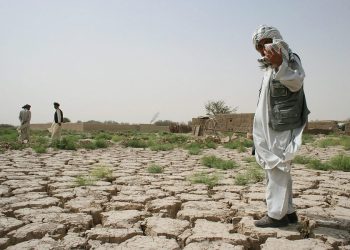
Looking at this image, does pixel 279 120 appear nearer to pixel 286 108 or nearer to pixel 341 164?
pixel 286 108

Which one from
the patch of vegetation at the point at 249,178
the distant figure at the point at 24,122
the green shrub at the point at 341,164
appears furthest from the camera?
the distant figure at the point at 24,122

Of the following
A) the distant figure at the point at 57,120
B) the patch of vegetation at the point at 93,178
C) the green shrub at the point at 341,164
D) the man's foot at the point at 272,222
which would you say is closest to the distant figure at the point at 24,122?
the distant figure at the point at 57,120

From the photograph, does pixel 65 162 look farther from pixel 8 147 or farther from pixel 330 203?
pixel 330 203

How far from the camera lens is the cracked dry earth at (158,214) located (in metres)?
2.29

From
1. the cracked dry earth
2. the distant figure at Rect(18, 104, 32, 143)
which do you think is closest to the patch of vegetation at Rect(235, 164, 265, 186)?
the cracked dry earth

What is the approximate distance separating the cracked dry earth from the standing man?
199 millimetres

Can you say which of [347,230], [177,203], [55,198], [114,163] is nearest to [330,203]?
[347,230]

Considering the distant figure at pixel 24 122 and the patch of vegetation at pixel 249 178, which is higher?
the distant figure at pixel 24 122

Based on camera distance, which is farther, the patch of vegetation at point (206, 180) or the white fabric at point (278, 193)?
the patch of vegetation at point (206, 180)

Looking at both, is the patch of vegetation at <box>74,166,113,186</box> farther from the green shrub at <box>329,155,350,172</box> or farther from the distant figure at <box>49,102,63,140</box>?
the distant figure at <box>49,102,63,140</box>

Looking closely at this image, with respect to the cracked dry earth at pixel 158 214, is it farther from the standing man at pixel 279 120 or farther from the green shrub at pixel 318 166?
the green shrub at pixel 318 166

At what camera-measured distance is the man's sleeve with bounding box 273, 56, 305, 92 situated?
2371 millimetres

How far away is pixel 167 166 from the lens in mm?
6078

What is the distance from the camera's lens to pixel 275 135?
2529 mm
